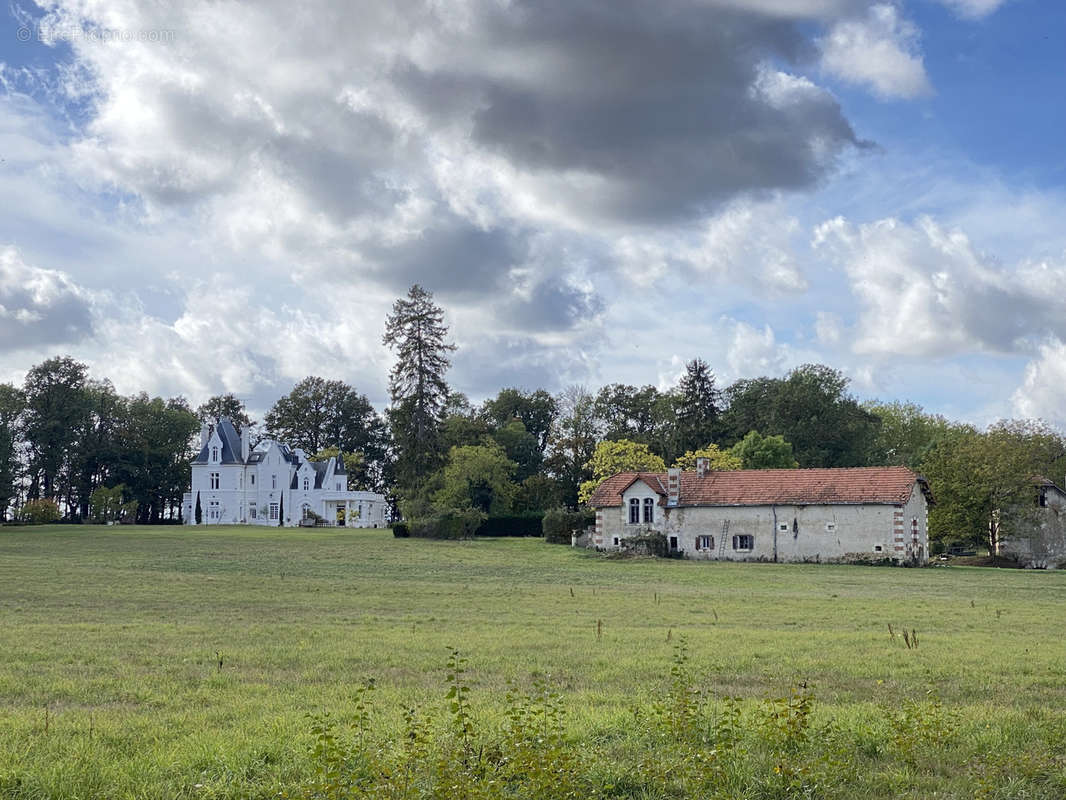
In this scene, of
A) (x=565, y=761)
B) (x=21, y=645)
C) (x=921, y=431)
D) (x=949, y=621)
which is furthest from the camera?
(x=921, y=431)

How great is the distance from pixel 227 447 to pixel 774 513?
67101 millimetres

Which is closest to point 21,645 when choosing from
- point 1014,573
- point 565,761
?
point 565,761

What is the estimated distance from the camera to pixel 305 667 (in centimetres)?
1416

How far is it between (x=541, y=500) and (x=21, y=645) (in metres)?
75.3

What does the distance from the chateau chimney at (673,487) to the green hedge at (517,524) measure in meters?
20.0

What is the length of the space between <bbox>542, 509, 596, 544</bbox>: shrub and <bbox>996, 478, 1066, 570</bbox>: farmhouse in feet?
86.4

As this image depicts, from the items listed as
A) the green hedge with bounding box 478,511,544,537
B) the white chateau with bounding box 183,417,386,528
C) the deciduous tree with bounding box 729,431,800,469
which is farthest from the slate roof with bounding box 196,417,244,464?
the deciduous tree with bounding box 729,431,800,469

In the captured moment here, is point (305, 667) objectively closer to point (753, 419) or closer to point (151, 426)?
point (753, 419)

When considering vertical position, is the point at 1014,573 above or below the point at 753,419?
below

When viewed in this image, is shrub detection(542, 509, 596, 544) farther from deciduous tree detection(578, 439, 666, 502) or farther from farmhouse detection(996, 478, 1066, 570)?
farmhouse detection(996, 478, 1066, 570)

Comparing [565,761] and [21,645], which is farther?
[21,645]

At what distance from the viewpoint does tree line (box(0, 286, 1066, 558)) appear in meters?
76.0

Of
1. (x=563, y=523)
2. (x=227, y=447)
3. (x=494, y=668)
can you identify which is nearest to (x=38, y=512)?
(x=227, y=447)

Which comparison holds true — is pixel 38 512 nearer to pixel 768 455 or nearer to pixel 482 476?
pixel 482 476
